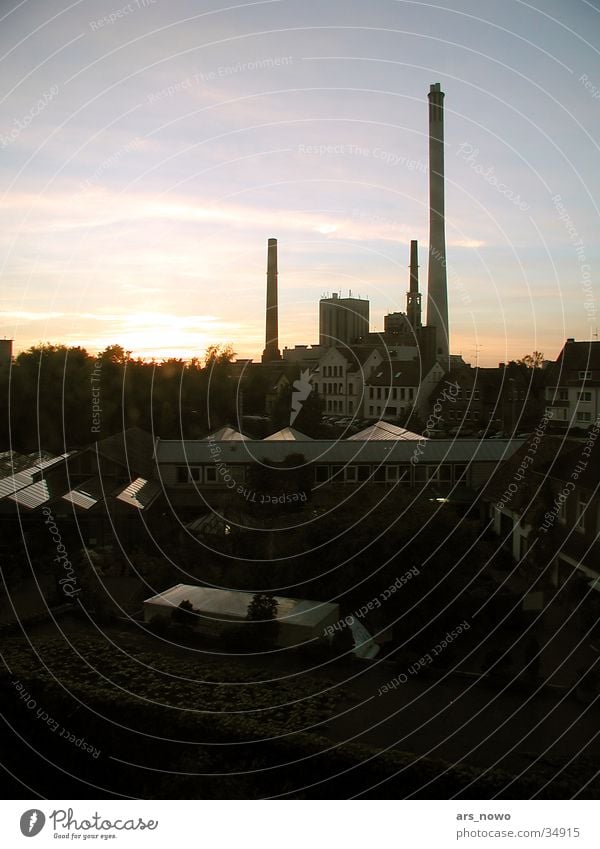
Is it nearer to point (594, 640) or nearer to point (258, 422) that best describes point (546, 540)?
point (594, 640)

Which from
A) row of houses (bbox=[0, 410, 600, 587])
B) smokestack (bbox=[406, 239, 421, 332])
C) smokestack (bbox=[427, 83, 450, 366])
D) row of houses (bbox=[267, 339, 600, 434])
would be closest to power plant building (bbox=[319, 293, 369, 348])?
smokestack (bbox=[406, 239, 421, 332])

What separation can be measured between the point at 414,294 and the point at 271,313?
511 cm

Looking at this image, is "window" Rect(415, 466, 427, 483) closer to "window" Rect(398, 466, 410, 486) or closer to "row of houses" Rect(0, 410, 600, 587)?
"row of houses" Rect(0, 410, 600, 587)

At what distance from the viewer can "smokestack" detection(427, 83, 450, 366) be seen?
1808 centimetres

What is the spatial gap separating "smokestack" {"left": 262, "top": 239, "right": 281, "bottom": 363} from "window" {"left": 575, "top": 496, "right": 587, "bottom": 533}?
1934 centimetres

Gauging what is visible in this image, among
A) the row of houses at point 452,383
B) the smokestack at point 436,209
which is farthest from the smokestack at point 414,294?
the smokestack at point 436,209

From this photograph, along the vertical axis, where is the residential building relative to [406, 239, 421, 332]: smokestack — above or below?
below

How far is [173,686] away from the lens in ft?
11.3

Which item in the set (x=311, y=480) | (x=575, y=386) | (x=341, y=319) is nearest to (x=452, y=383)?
(x=575, y=386)

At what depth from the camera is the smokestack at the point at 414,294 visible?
22.4m

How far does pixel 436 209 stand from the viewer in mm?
18094

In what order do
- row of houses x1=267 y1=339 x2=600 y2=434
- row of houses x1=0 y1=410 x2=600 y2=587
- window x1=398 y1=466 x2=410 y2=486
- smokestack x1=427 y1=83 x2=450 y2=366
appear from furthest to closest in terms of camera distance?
smokestack x1=427 y1=83 x2=450 y2=366 → row of houses x1=267 y1=339 x2=600 y2=434 → window x1=398 y1=466 x2=410 y2=486 → row of houses x1=0 y1=410 x2=600 y2=587

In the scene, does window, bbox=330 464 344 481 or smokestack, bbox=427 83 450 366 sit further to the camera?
smokestack, bbox=427 83 450 366

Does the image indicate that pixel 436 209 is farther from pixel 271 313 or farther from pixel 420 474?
pixel 420 474
